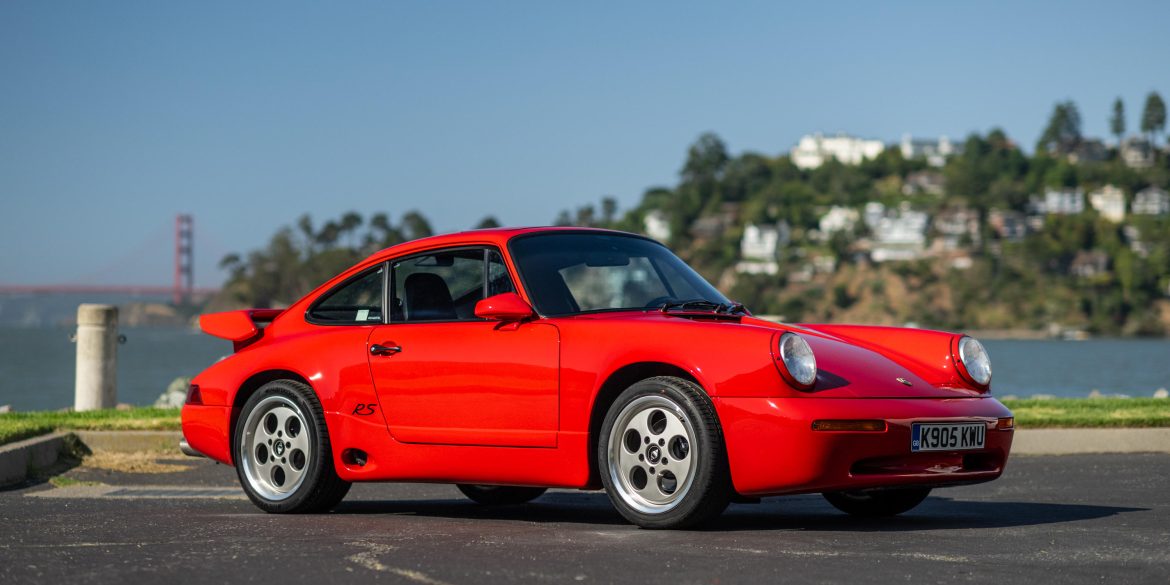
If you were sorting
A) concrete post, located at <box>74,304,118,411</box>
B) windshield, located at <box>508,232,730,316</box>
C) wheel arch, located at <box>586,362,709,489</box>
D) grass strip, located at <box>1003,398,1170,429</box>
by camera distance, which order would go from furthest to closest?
concrete post, located at <box>74,304,118,411</box>, grass strip, located at <box>1003,398,1170,429</box>, windshield, located at <box>508,232,730,316</box>, wheel arch, located at <box>586,362,709,489</box>

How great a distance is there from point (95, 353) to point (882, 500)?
9183 mm

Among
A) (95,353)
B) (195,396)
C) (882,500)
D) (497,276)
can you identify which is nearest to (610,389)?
(497,276)

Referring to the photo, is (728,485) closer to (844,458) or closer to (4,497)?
(844,458)

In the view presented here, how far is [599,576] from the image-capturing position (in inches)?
191

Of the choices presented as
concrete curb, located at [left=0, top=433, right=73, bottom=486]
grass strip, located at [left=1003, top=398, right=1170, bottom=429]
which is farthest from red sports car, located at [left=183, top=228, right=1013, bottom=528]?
grass strip, located at [left=1003, top=398, right=1170, bottom=429]

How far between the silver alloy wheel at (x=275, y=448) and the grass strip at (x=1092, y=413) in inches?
246

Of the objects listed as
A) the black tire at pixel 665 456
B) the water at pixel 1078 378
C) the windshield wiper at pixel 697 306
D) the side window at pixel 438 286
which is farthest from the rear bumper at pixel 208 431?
the water at pixel 1078 378

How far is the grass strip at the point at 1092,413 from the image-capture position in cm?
1162

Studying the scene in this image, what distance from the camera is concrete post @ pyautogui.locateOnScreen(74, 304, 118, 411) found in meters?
14.1

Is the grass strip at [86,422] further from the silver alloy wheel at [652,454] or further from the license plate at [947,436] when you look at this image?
the license plate at [947,436]

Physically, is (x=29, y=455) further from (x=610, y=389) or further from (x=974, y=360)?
(x=974, y=360)

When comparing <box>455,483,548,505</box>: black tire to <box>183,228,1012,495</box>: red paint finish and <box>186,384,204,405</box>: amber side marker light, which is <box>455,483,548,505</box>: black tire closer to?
<box>183,228,1012,495</box>: red paint finish

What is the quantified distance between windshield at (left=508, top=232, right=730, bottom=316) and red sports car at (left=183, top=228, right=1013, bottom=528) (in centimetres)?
1

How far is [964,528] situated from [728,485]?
1.08 m
